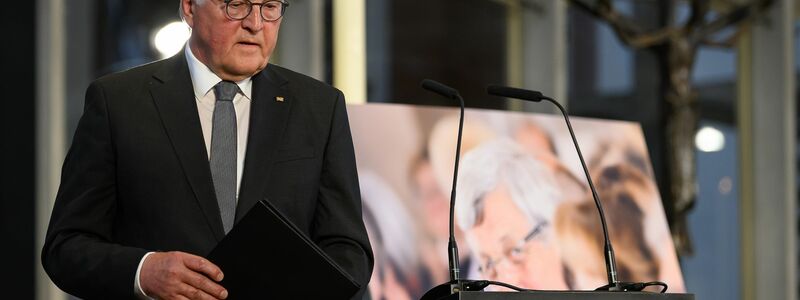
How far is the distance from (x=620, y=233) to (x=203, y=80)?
2.66m

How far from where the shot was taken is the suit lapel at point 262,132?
2.35m

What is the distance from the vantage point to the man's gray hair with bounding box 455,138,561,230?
436 cm

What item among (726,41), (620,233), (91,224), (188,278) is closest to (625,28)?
(726,41)

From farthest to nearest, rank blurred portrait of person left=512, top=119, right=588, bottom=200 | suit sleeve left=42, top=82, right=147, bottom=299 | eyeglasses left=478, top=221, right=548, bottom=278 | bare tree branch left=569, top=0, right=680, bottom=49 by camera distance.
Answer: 1. bare tree branch left=569, top=0, right=680, bottom=49
2. blurred portrait of person left=512, top=119, right=588, bottom=200
3. eyeglasses left=478, top=221, right=548, bottom=278
4. suit sleeve left=42, top=82, right=147, bottom=299

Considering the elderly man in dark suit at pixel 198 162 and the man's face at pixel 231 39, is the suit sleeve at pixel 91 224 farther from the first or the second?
the man's face at pixel 231 39

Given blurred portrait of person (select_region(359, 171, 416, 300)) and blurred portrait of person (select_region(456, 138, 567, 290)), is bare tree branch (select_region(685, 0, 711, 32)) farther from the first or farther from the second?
blurred portrait of person (select_region(359, 171, 416, 300))

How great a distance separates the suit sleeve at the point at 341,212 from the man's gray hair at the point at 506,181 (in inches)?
72.8

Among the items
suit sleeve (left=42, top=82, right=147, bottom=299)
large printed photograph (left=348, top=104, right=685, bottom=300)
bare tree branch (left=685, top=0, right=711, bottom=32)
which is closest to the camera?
suit sleeve (left=42, top=82, right=147, bottom=299)

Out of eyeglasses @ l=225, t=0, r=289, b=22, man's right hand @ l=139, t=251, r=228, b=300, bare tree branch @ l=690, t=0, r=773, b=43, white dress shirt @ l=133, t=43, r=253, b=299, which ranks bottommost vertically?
man's right hand @ l=139, t=251, r=228, b=300

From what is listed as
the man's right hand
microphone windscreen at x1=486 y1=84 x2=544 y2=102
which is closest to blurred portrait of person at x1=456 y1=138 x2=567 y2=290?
microphone windscreen at x1=486 y1=84 x2=544 y2=102

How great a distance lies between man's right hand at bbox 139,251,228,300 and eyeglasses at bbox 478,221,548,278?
223cm

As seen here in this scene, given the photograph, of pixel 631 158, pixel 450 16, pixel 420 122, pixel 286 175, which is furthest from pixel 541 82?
pixel 286 175

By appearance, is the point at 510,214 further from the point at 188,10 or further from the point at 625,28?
the point at 625,28

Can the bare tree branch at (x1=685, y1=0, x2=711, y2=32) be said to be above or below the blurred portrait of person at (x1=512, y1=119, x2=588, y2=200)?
above
